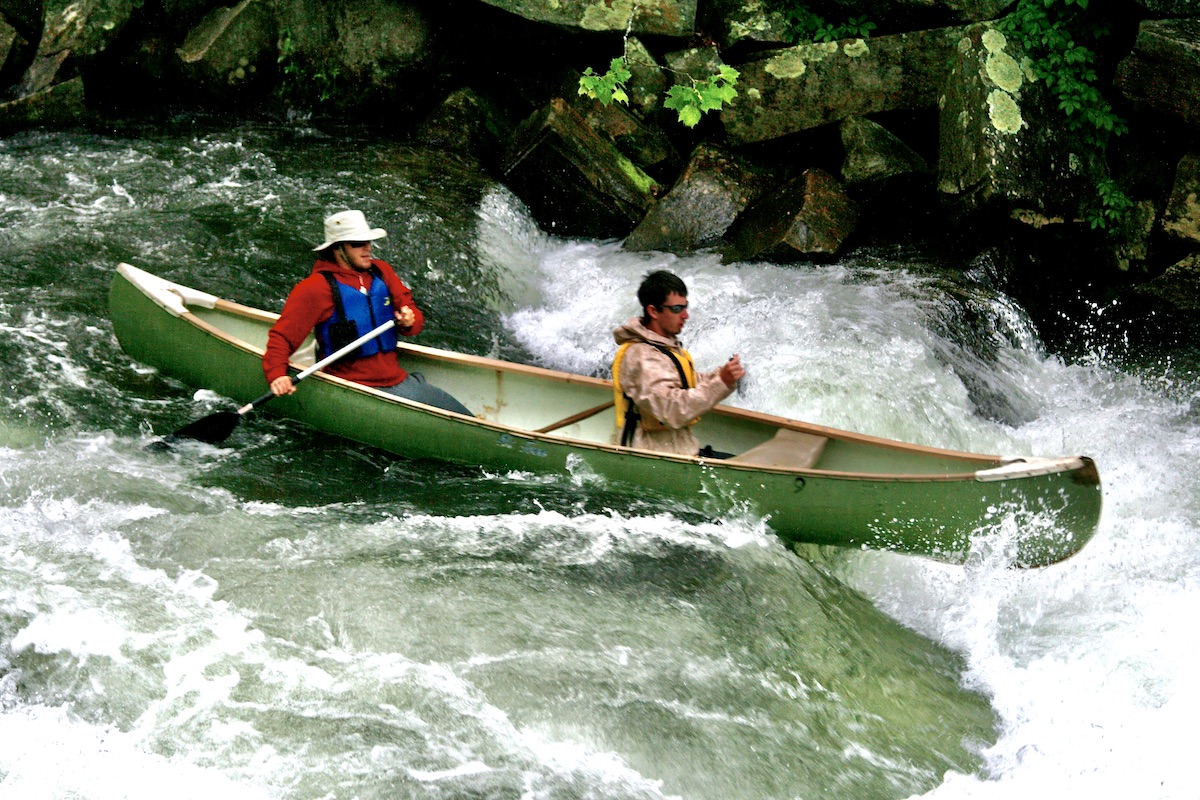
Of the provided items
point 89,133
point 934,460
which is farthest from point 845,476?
point 89,133

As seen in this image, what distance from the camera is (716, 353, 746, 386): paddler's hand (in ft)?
14.9

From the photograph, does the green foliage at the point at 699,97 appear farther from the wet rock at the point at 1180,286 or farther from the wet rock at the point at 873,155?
the wet rock at the point at 1180,286

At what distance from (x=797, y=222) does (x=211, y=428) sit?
4.64 metres

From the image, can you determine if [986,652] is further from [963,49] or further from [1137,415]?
[963,49]

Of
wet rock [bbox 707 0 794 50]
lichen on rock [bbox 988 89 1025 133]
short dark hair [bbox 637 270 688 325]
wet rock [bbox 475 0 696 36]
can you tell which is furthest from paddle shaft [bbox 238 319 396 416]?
wet rock [bbox 707 0 794 50]

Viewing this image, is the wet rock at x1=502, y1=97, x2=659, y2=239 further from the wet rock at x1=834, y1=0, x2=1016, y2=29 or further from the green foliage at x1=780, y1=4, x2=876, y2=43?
the wet rock at x1=834, y1=0, x2=1016, y2=29

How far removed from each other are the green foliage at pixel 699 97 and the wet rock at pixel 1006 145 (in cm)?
173

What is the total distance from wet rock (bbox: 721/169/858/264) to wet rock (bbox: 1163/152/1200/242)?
226cm

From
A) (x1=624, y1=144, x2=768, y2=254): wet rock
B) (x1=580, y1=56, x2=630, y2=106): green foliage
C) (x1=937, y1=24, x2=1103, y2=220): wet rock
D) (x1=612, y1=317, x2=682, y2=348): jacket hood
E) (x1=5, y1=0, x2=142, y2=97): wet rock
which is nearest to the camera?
(x1=612, y1=317, x2=682, y2=348): jacket hood

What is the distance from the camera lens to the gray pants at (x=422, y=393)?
6203 millimetres

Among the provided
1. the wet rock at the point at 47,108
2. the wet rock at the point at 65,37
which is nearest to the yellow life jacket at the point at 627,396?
the wet rock at the point at 47,108

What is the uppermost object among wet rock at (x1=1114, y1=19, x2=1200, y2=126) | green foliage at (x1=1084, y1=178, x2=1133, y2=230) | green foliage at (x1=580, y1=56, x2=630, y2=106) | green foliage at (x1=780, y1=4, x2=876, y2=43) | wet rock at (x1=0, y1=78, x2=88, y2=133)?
wet rock at (x1=1114, y1=19, x2=1200, y2=126)

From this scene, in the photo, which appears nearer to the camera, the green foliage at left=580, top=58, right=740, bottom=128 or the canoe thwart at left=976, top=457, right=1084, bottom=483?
the canoe thwart at left=976, top=457, right=1084, bottom=483

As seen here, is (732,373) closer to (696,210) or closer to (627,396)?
(627,396)
